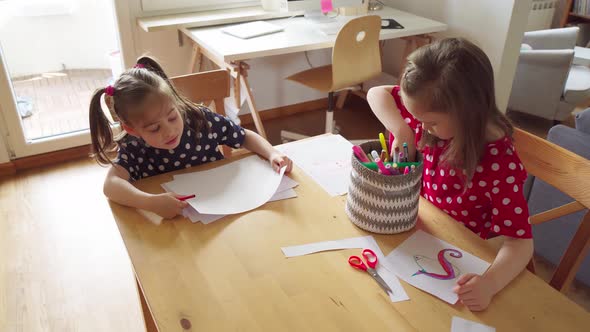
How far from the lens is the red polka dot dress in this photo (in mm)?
931

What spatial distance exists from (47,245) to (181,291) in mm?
1559

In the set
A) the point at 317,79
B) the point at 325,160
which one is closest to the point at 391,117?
the point at 325,160

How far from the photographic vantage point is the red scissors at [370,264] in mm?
873

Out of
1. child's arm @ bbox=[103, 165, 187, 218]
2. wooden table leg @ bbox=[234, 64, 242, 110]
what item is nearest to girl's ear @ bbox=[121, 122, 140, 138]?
child's arm @ bbox=[103, 165, 187, 218]

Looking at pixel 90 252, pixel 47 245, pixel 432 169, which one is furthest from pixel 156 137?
pixel 47 245

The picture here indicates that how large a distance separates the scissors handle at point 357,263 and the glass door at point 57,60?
2.36 metres

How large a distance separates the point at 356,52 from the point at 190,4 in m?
1.04

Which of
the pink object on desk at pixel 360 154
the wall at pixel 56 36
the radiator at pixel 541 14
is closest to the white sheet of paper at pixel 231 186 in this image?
the pink object on desk at pixel 360 154

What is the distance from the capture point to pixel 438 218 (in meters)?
1.06

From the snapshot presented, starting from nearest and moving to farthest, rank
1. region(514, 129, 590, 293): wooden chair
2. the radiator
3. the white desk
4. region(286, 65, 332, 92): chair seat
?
region(514, 129, 590, 293): wooden chair → the white desk → region(286, 65, 332, 92): chair seat → the radiator

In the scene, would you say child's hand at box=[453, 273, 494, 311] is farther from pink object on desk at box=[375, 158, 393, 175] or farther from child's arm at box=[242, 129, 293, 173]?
child's arm at box=[242, 129, 293, 173]

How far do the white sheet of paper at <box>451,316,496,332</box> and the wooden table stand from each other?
1 centimetres

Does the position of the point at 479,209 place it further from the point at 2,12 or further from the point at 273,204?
the point at 2,12

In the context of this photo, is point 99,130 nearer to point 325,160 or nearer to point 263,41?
point 325,160
